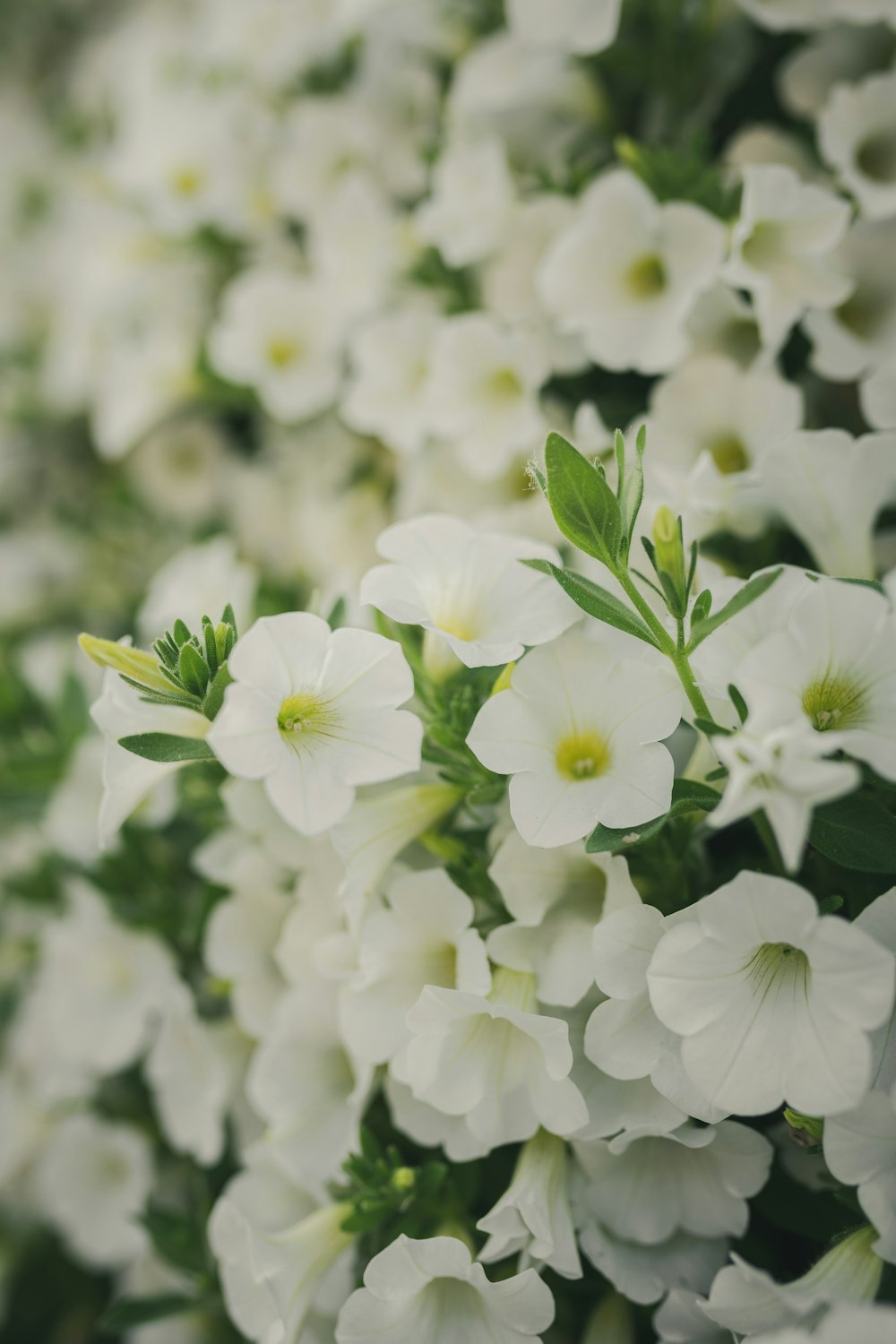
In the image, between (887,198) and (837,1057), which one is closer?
(837,1057)

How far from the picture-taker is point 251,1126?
0.72 m

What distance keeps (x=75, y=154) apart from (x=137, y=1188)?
1.19 m

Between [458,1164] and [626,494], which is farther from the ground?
[626,494]

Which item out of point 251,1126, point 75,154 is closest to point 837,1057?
point 251,1126

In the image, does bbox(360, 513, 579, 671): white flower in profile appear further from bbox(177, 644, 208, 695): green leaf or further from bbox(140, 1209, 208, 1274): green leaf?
bbox(140, 1209, 208, 1274): green leaf

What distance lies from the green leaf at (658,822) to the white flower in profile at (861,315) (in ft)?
1.10

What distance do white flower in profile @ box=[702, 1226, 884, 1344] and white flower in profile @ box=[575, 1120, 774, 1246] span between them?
62mm

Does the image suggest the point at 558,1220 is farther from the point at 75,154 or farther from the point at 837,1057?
the point at 75,154

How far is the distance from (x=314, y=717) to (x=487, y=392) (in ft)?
1.29

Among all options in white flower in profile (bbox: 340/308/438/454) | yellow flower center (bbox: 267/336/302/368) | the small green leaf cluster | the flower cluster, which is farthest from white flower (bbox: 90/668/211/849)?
yellow flower center (bbox: 267/336/302/368)

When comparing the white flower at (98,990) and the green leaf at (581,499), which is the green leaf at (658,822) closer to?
the green leaf at (581,499)

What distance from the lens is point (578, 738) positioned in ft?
1.69

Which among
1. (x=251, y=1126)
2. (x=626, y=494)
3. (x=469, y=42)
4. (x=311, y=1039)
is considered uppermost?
(x=469, y=42)

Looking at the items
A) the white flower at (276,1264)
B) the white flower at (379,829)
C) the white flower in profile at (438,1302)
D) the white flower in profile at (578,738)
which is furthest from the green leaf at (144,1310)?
the white flower in profile at (578,738)
